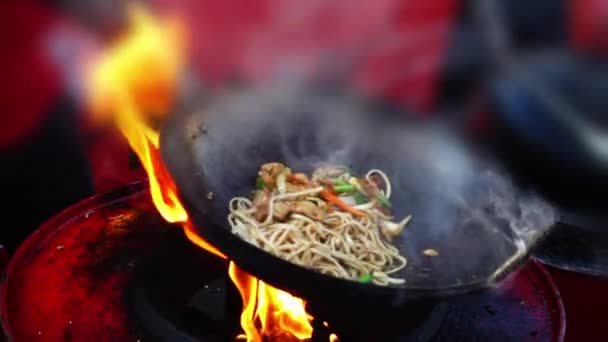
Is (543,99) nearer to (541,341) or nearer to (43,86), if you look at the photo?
(541,341)

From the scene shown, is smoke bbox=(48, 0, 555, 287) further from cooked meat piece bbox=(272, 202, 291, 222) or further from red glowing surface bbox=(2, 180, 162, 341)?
red glowing surface bbox=(2, 180, 162, 341)

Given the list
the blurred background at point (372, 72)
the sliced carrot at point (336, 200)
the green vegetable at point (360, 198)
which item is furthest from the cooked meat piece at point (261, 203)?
the blurred background at point (372, 72)

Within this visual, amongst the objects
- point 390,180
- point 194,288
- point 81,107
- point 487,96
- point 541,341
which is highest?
point 487,96

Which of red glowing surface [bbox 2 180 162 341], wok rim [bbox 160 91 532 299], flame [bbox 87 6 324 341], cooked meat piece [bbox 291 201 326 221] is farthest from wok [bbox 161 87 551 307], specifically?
red glowing surface [bbox 2 180 162 341]

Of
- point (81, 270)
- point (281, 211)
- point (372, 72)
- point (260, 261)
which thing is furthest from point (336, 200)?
point (372, 72)

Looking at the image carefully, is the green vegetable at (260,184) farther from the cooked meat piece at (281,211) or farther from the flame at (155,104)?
the flame at (155,104)

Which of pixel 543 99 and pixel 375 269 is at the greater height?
pixel 543 99

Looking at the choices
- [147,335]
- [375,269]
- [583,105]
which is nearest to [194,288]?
[147,335]
